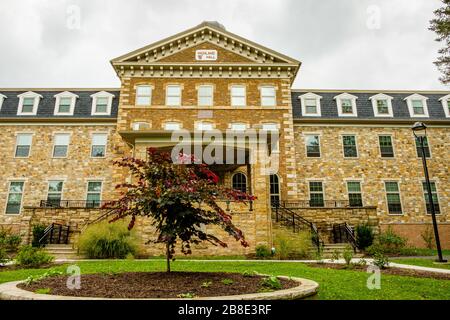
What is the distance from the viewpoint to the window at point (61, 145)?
23344 millimetres

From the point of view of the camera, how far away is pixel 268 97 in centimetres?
2334

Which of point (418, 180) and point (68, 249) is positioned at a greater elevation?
point (418, 180)

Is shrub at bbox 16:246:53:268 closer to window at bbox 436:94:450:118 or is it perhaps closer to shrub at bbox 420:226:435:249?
shrub at bbox 420:226:435:249

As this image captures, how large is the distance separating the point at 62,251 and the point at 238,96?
14.6 metres

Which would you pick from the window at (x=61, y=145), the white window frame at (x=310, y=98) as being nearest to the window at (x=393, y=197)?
the white window frame at (x=310, y=98)

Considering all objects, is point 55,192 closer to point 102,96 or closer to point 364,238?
point 102,96

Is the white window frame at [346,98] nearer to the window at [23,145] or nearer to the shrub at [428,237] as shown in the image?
the shrub at [428,237]

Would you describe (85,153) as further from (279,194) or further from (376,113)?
(376,113)

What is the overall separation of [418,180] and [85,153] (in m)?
23.9

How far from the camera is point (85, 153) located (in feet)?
76.6

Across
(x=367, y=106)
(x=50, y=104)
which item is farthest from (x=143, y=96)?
(x=367, y=106)

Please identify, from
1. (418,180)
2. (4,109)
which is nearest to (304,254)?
(418,180)

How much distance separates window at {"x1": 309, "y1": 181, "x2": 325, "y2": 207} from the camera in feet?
74.5

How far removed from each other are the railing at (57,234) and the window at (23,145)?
8961 millimetres
